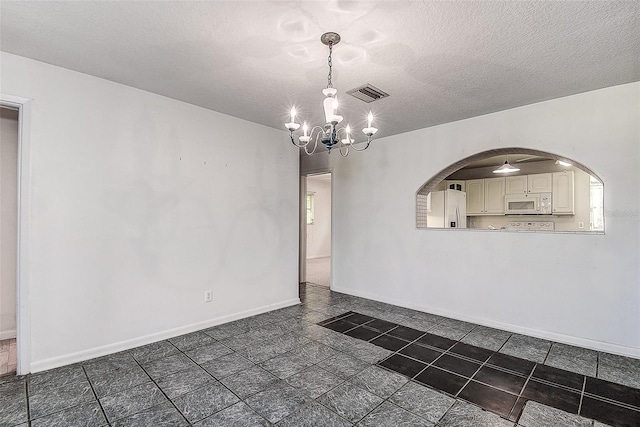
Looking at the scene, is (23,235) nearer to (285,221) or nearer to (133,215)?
(133,215)

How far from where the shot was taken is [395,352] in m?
2.85

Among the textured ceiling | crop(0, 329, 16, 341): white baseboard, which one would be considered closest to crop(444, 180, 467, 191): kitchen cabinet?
the textured ceiling

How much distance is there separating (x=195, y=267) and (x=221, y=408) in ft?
5.65

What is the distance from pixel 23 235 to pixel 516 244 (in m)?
4.71

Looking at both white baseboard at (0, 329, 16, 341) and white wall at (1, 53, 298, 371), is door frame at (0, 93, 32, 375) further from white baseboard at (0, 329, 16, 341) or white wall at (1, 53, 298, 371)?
white baseboard at (0, 329, 16, 341)

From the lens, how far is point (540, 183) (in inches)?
218

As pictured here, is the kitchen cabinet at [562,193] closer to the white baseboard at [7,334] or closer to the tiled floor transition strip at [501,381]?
the tiled floor transition strip at [501,381]

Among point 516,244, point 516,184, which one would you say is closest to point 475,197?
point 516,184

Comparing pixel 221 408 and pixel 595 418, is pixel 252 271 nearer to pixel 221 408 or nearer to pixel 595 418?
pixel 221 408

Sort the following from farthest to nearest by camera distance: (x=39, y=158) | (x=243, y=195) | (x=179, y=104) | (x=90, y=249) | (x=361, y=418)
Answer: (x=243, y=195), (x=179, y=104), (x=90, y=249), (x=39, y=158), (x=361, y=418)

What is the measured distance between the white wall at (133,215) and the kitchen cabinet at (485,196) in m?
4.58

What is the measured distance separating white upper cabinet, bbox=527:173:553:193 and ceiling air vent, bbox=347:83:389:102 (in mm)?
4210

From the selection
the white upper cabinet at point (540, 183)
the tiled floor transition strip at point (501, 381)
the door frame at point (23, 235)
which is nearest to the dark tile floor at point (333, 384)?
the tiled floor transition strip at point (501, 381)

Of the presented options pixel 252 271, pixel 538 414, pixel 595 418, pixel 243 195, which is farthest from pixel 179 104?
pixel 595 418
